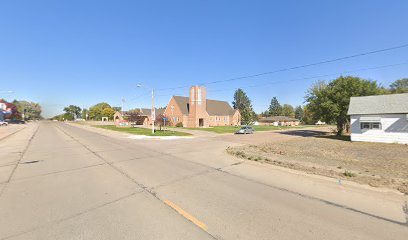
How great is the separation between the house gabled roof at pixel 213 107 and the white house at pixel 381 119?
1536 inches

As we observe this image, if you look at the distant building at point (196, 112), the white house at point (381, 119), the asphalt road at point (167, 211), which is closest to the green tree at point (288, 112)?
the distant building at point (196, 112)

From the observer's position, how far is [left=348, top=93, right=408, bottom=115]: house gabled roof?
2092 cm

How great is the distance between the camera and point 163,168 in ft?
31.1

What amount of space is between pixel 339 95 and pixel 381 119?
884 centimetres

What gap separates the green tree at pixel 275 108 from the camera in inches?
4672

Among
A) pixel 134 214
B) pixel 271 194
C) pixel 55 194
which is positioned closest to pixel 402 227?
pixel 271 194

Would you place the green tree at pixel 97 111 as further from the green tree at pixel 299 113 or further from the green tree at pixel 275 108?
the green tree at pixel 299 113

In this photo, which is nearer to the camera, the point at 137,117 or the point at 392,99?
the point at 392,99

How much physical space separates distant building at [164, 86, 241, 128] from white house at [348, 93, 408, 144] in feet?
112

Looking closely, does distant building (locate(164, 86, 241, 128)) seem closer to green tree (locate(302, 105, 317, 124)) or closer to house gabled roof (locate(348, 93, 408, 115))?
green tree (locate(302, 105, 317, 124))

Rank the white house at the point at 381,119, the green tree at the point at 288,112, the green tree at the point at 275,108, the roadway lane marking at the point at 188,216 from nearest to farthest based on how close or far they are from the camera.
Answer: the roadway lane marking at the point at 188,216 → the white house at the point at 381,119 → the green tree at the point at 275,108 → the green tree at the point at 288,112

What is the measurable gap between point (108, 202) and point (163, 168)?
406 cm

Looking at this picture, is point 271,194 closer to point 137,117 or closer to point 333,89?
point 333,89

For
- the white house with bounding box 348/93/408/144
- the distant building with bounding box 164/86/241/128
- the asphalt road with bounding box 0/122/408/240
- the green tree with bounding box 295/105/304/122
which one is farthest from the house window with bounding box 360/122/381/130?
the green tree with bounding box 295/105/304/122
